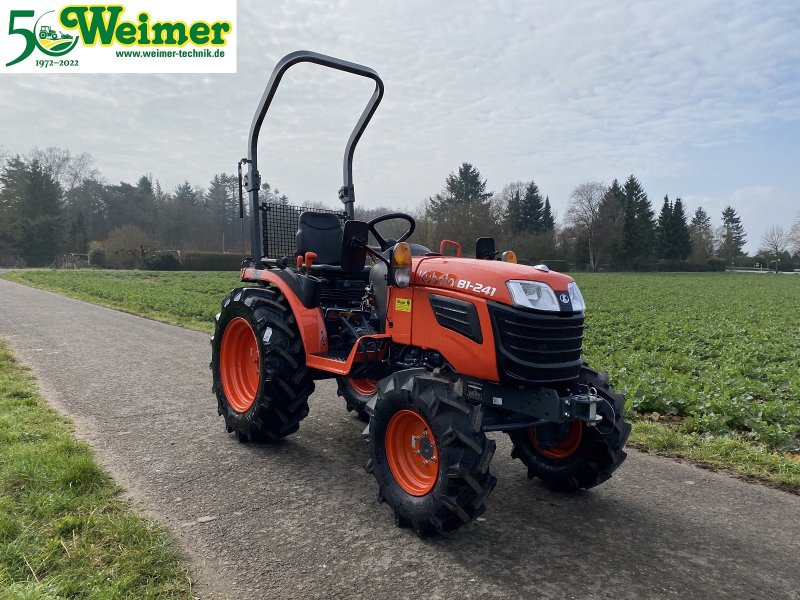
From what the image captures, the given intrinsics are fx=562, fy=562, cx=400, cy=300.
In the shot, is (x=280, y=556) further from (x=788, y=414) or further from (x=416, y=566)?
(x=788, y=414)

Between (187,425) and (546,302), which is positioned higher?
(546,302)

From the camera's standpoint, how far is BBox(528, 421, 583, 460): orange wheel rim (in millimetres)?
3679

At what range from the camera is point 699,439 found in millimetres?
4758

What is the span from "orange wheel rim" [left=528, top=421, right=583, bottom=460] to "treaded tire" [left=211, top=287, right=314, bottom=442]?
1788 millimetres

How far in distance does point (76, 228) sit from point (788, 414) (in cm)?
6947

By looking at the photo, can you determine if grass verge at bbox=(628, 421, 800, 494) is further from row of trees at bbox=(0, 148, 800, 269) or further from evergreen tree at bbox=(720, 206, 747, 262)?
evergreen tree at bbox=(720, 206, 747, 262)

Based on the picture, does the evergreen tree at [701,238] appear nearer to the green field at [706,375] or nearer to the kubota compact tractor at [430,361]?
the green field at [706,375]

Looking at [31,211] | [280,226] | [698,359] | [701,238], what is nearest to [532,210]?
[701,238]

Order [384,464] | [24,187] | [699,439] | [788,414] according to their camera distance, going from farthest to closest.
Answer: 1. [24,187]
2. [788,414]
3. [699,439]
4. [384,464]

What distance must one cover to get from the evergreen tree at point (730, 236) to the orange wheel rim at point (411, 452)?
95.9 meters

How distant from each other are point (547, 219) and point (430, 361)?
231 feet

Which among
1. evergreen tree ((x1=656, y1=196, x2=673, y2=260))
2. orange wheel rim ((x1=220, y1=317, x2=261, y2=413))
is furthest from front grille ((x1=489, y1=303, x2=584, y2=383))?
evergreen tree ((x1=656, y1=196, x2=673, y2=260))

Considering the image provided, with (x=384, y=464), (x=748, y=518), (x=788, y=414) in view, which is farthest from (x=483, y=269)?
(x=788, y=414)

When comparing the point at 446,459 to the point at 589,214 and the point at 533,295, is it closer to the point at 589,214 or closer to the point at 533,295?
the point at 533,295
